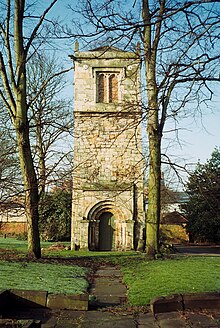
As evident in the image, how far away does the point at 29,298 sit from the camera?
598 cm

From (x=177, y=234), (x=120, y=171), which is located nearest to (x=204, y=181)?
(x=120, y=171)

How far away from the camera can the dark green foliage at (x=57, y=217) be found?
27250 millimetres

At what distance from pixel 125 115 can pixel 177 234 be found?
2238 cm

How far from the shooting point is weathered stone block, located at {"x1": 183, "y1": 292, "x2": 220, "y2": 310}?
573cm

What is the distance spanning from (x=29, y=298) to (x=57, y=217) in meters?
21.8

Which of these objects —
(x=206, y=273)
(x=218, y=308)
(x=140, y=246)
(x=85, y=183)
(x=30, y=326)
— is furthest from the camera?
(x=85, y=183)

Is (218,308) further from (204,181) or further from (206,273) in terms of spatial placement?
(204,181)

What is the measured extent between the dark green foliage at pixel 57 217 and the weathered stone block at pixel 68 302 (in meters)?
21.2

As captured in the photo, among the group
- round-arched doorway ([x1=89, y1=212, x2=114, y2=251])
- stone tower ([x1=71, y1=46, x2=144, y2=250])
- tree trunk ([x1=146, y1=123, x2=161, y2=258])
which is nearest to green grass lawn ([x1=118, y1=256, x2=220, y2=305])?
tree trunk ([x1=146, y1=123, x2=161, y2=258])

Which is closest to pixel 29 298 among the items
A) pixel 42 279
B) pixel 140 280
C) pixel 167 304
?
pixel 42 279

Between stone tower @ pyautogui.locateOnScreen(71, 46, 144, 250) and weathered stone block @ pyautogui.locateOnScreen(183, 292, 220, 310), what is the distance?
13881 mm

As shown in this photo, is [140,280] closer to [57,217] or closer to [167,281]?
[167,281]

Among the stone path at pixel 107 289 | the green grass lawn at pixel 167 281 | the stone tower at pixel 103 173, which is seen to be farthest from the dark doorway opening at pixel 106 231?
the green grass lawn at pixel 167 281

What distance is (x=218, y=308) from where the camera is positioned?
18.8 ft
